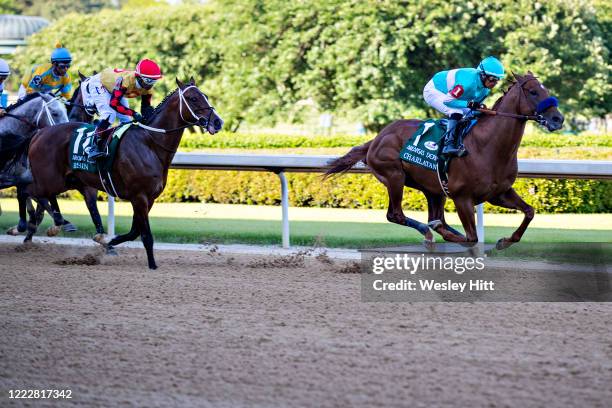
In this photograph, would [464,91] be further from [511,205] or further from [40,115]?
[40,115]

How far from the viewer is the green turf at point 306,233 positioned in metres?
9.26

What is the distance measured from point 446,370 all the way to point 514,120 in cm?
315

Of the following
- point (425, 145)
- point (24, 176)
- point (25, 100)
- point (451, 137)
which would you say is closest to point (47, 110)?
point (25, 100)

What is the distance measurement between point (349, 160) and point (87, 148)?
2251 mm

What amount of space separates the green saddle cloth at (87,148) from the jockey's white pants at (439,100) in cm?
248

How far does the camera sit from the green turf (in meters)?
9.26

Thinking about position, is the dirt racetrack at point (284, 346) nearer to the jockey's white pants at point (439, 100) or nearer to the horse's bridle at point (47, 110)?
the jockey's white pants at point (439, 100)

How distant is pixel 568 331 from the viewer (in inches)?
204

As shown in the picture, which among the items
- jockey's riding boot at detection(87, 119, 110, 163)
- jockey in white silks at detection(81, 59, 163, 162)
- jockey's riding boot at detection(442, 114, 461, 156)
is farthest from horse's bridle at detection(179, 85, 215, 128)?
jockey's riding boot at detection(442, 114, 461, 156)

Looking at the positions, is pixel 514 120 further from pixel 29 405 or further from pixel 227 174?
pixel 227 174

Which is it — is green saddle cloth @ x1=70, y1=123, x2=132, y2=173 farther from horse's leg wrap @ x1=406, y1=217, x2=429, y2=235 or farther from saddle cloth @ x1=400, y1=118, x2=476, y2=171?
horse's leg wrap @ x1=406, y1=217, x2=429, y2=235

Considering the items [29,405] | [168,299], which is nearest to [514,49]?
[168,299]

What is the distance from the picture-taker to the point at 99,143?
796 cm

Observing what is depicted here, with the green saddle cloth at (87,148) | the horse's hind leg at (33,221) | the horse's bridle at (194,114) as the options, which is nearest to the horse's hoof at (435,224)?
the horse's bridle at (194,114)
